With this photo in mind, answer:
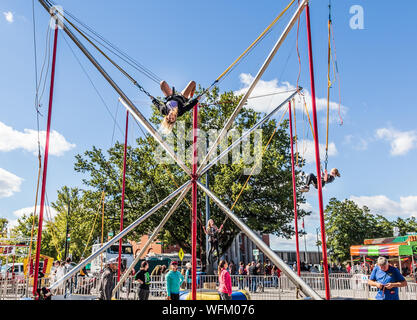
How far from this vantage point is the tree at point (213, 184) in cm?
2222

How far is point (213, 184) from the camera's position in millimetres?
22859

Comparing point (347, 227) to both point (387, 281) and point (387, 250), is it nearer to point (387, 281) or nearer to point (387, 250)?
point (387, 250)

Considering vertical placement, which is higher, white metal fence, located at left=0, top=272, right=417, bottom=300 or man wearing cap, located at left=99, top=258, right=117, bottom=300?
man wearing cap, located at left=99, top=258, right=117, bottom=300

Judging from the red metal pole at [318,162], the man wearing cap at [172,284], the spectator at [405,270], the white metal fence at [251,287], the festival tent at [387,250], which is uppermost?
the red metal pole at [318,162]

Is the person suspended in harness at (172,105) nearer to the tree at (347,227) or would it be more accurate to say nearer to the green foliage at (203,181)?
the green foliage at (203,181)

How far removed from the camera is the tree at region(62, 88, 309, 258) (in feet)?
72.9

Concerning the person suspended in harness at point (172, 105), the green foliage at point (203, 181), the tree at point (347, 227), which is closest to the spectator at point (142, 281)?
the person suspended in harness at point (172, 105)

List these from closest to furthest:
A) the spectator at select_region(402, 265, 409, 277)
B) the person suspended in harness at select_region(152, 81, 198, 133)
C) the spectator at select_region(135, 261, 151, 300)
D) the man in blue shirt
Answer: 1. the man in blue shirt
2. the person suspended in harness at select_region(152, 81, 198, 133)
3. the spectator at select_region(135, 261, 151, 300)
4. the spectator at select_region(402, 265, 409, 277)

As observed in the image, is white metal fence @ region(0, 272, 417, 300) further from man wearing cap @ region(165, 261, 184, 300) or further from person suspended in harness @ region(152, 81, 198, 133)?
person suspended in harness @ region(152, 81, 198, 133)

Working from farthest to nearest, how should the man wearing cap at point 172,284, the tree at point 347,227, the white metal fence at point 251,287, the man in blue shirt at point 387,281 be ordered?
the tree at point 347,227 < the white metal fence at point 251,287 < the man wearing cap at point 172,284 < the man in blue shirt at point 387,281

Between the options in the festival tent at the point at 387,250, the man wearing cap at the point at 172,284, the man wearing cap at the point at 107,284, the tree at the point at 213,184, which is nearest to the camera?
the man wearing cap at the point at 172,284

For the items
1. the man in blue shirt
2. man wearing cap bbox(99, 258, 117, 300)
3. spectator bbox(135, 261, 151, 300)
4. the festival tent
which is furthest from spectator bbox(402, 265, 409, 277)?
man wearing cap bbox(99, 258, 117, 300)

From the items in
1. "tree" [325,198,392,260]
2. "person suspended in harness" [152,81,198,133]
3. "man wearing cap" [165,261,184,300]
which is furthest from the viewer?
"tree" [325,198,392,260]
